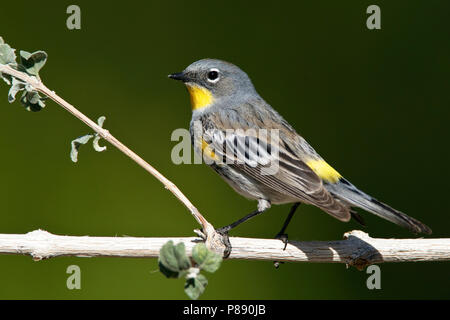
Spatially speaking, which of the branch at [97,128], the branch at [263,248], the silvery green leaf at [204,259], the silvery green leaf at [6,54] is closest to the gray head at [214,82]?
the branch at [263,248]

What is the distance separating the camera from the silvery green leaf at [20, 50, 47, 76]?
1945mm

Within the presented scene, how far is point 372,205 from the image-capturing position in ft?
8.50

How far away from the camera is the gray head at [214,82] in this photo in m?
3.06

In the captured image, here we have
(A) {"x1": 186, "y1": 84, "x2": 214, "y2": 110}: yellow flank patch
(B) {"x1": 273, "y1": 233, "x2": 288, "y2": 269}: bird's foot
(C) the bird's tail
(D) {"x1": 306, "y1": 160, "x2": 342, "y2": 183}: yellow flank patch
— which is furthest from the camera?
(A) {"x1": 186, "y1": 84, "x2": 214, "y2": 110}: yellow flank patch

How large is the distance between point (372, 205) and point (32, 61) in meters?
1.57

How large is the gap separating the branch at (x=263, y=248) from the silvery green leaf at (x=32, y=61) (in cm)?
67

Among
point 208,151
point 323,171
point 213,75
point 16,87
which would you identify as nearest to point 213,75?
point 213,75

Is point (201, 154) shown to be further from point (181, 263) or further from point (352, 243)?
point (181, 263)

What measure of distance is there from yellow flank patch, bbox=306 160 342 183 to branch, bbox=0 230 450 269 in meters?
0.33

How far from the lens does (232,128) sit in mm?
2992

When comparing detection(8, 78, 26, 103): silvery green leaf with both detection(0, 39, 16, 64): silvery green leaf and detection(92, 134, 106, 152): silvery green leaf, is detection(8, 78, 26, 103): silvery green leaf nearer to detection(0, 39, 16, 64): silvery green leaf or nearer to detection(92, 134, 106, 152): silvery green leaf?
detection(0, 39, 16, 64): silvery green leaf

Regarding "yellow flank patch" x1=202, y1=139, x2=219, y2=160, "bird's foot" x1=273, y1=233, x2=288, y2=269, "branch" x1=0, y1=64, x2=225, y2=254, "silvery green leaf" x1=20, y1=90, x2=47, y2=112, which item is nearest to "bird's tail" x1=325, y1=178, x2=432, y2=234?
"bird's foot" x1=273, y1=233, x2=288, y2=269

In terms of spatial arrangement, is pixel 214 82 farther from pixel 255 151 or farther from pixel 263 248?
pixel 263 248

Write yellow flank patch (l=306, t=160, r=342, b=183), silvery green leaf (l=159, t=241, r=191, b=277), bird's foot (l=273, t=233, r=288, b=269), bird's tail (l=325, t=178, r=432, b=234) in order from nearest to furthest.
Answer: silvery green leaf (l=159, t=241, r=191, b=277) < bird's tail (l=325, t=178, r=432, b=234) < bird's foot (l=273, t=233, r=288, b=269) < yellow flank patch (l=306, t=160, r=342, b=183)
